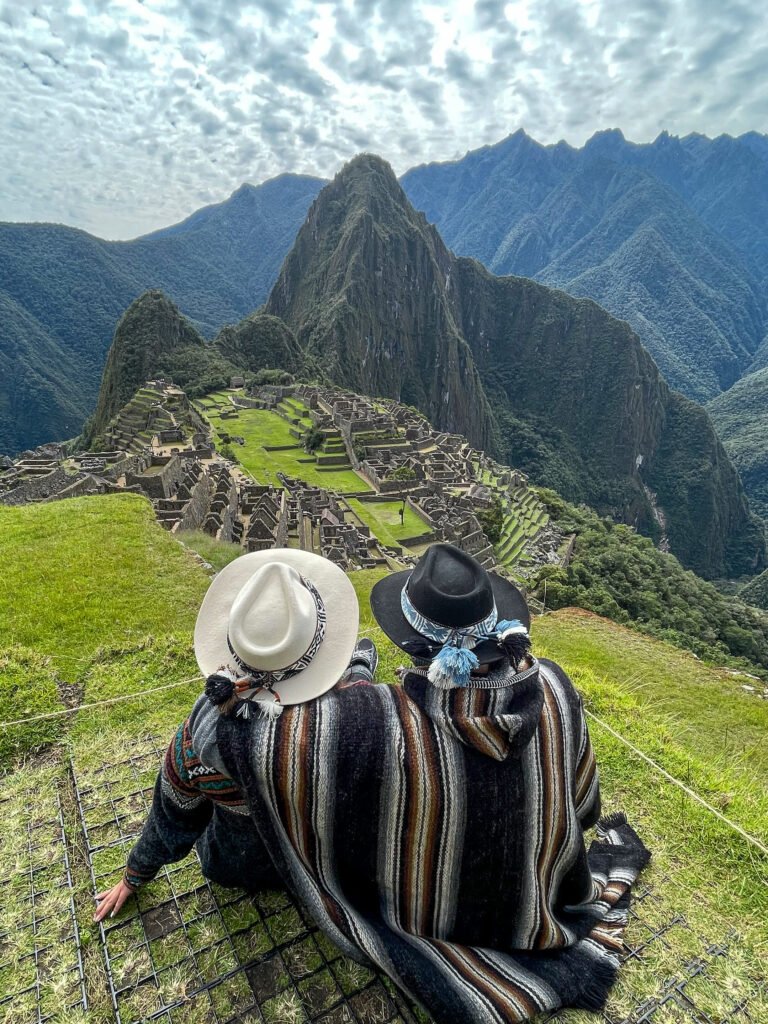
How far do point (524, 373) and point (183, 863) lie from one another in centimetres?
13551

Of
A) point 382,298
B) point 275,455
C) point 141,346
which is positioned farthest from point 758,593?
point 382,298

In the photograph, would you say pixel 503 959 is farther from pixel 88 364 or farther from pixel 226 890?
pixel 88 364

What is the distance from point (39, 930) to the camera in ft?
6.91

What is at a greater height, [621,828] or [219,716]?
[219,716]

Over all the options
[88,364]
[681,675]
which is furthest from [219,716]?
[88,364]

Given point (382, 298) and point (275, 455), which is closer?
point (275, 455)

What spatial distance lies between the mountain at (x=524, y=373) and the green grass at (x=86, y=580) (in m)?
72.8

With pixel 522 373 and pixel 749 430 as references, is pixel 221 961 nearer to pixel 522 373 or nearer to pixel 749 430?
pixel 749 430

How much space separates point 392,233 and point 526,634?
116727mm

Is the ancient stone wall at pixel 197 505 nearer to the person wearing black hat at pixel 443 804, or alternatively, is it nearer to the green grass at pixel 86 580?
the green grass at pixel 86 580

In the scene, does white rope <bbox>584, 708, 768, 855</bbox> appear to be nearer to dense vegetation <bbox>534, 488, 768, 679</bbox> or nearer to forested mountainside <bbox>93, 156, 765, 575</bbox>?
dense vegetation <bbox>534, 488, 768, 679</bbox>

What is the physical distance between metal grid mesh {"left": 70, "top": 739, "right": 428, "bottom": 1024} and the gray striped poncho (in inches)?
12.0

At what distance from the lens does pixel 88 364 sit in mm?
91188

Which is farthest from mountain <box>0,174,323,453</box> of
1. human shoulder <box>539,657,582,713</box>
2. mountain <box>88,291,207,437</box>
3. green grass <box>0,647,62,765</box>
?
human shoulder <box>539,657,582,713</box>
